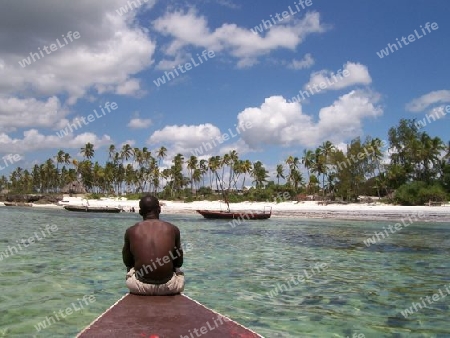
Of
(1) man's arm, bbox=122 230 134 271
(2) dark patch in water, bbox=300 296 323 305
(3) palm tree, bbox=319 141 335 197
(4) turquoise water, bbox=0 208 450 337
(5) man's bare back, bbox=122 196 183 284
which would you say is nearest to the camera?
(5) man's bare back, bbox=122 196 183 284

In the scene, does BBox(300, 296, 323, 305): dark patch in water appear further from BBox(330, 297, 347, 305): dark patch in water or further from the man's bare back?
the man's bare back

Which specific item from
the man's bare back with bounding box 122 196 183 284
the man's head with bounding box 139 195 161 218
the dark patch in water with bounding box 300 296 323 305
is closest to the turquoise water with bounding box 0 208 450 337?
the dark patch in water with bounding box 300 296 323 305

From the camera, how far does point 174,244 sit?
5836 millimetres

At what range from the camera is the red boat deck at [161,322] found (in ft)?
14.2

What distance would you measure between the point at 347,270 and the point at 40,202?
107 metres

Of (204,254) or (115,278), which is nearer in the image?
(115,278)

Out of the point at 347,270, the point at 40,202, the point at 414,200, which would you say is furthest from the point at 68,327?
the point at 40,202

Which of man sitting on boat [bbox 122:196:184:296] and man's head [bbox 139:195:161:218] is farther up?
man's head [bbox 139:195:161:218]

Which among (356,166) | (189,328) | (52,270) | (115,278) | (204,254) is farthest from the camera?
(356,166)

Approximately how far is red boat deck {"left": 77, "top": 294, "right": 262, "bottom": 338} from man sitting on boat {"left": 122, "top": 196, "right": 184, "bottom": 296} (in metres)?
0.28

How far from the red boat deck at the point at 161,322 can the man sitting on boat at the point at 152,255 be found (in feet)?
0.92

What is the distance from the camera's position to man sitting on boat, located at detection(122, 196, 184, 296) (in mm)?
5695

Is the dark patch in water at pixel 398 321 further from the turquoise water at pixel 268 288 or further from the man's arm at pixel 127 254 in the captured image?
the man's arm at pixel 127 254

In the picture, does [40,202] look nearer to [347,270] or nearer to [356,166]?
[356,166]
